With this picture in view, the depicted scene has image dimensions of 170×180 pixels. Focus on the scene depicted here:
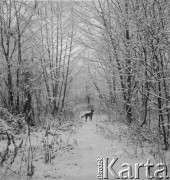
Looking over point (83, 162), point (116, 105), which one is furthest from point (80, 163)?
point (116, 105)

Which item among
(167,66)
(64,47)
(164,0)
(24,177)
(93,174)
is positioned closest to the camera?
(24,177)

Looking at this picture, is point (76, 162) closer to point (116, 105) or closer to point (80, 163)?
point (80, 163)

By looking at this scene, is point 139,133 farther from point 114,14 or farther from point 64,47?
point 64,47


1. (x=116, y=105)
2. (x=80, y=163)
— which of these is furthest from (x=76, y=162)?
(x=116, y=105)

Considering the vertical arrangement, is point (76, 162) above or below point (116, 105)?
below

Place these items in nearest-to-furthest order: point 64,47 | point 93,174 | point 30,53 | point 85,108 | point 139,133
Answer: point 93,174 → point 139,133 → point 30,53 → point 64,47 → point 85,108

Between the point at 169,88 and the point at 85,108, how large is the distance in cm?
3687

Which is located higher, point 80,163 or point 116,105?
point 116,105

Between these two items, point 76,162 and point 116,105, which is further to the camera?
point 116,105

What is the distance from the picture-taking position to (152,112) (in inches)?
230

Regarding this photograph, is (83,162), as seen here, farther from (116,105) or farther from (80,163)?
(116,105)

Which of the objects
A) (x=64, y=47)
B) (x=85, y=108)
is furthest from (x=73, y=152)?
(x=85, y=108)

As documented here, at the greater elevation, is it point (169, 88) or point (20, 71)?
point (20, 71)

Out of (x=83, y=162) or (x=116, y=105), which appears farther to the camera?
(x=116, y=105)
